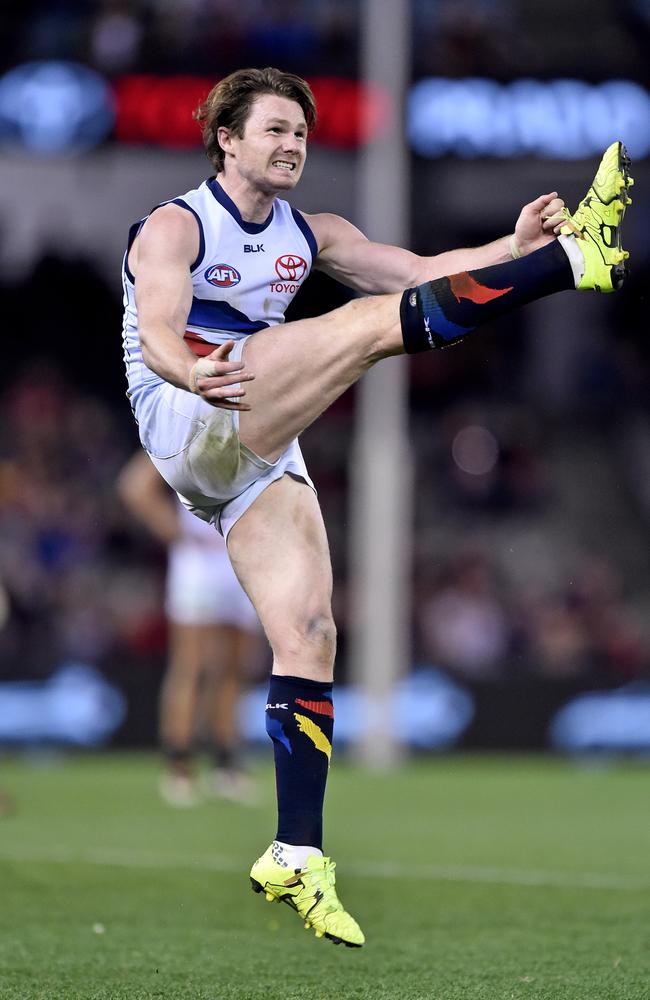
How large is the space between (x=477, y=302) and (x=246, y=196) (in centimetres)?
81

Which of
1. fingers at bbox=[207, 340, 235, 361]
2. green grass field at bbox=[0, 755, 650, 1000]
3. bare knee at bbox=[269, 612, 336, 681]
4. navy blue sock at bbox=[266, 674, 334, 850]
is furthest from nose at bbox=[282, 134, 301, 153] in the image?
green grass field at bbox=[0, 755, 650, 1000]

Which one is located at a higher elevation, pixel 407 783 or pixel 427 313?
pixel 427 313

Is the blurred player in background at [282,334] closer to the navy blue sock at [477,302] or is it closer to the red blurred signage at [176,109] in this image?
the navy blue sock at [477,302]

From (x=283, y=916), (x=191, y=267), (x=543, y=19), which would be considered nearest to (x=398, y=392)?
(x=543, y=19)

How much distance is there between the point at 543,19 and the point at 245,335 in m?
14.0

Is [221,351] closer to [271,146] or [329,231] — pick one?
[271,146]

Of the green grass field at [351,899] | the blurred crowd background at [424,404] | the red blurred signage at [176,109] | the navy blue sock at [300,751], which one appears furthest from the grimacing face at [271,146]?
the red blurred signage at [176,109]

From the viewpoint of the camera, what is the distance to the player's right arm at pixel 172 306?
160 inches

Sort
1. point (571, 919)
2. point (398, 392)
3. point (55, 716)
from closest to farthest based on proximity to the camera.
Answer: point (571, 919)
point (55, 716)
point (398, 392)

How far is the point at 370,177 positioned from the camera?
14.0 meters

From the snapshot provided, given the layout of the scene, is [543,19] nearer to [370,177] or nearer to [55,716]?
[370,177]

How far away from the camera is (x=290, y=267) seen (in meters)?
4.83

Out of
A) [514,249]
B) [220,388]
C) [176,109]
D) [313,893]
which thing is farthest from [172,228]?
[176,109]

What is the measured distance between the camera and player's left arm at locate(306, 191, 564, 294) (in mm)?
4973
